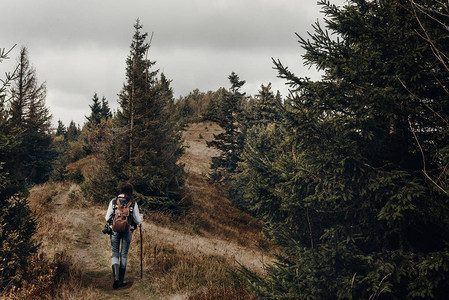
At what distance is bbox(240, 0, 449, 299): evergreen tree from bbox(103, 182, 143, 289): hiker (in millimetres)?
3150

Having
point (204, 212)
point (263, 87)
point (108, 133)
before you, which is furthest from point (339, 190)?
point (263, 87)

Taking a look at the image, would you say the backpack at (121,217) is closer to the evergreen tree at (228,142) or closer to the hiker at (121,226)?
the hiker at (121,226)

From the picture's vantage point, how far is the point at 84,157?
3938 centimetres

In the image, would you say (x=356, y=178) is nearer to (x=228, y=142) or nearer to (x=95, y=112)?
(x=228, y=142)

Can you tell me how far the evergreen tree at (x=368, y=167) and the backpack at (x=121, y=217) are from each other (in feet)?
10.4

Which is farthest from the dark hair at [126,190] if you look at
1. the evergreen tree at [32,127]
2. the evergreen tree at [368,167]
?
the evergreen tree at [32,127]

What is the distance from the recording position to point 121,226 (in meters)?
6.02

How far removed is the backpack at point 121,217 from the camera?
6023mm

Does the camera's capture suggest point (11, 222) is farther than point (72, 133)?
No

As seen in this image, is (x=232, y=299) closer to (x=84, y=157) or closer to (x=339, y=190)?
(x=339, y=190)

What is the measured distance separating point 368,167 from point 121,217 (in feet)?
17.2

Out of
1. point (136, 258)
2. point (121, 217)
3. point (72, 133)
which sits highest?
point (72, 133)

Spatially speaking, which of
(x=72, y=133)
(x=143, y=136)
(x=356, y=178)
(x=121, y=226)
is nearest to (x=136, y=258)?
(x=121, y=226)

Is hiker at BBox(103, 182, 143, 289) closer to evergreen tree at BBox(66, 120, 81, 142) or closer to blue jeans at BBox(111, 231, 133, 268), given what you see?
blue jeans at BBox(111, 231, 133, 268)
